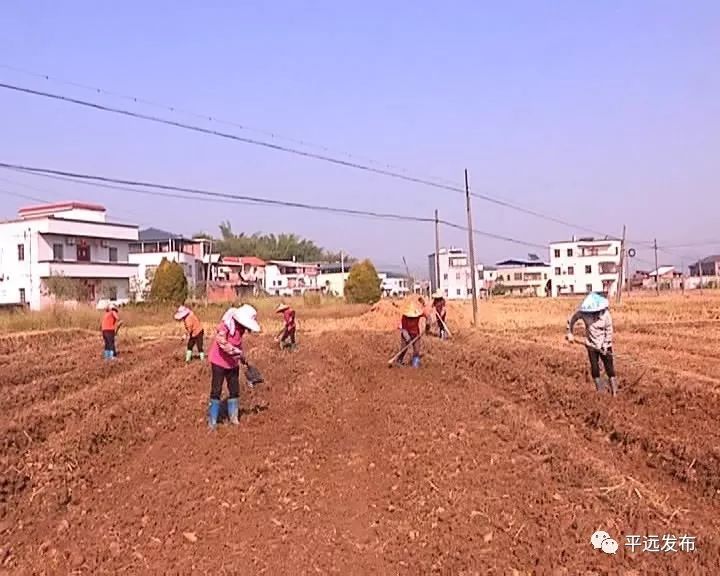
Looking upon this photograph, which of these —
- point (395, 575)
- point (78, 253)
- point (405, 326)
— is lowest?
point (395, 575)

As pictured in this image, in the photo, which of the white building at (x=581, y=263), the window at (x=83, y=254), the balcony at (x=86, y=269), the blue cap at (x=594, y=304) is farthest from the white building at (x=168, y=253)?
the blue cap at (x=594, y=304)

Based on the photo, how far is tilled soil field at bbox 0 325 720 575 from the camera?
517 cm


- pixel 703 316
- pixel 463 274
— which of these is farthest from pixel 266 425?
pixel 463 274

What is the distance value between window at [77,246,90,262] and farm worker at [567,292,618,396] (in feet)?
122

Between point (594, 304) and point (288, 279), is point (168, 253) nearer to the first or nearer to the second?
point (288, 279)

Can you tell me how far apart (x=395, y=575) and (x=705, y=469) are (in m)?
3.46

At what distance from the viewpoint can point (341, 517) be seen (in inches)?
235

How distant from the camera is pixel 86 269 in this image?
1727 inches

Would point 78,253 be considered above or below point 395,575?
above

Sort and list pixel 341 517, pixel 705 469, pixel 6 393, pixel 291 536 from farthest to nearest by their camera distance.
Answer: pixel 6 393
pixel 705 469
pixel 341 517
pixel 291 536

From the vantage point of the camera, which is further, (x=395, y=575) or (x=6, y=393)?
(x=6, y=393)

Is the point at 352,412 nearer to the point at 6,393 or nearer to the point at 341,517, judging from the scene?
the point at 341,517

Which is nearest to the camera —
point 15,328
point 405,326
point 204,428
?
point 204,428

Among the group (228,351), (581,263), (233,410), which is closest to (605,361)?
(233,410)
